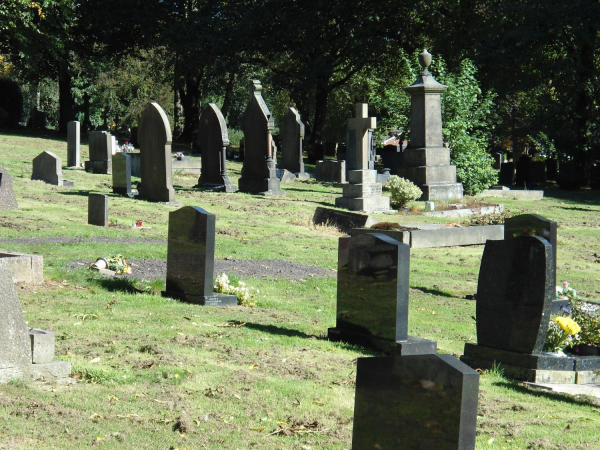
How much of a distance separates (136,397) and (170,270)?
4192mm

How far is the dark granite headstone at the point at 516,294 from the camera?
7871mm

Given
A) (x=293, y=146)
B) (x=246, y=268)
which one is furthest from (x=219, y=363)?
(x=293, y=146)

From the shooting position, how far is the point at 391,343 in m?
8.00

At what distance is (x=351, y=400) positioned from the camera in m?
Answer: 6.43

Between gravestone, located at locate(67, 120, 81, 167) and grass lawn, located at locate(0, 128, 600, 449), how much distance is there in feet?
36.8

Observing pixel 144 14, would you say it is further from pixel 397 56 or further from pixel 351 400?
pixel 351 400

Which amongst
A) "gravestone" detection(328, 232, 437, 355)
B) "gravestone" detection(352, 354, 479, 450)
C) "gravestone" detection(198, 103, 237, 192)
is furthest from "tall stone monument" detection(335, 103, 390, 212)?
"gravestone" detection(352, 354, 479, 450)

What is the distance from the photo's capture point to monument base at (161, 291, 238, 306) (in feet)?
32.5

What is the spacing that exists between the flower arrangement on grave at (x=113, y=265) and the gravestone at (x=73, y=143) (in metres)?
15.9

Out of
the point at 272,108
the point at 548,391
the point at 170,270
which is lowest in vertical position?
the point at 548,391

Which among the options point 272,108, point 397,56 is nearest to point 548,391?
point 397,56

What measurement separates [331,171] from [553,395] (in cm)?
2395

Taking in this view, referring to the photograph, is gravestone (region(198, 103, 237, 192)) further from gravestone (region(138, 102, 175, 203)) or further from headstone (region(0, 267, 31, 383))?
headstone (region(0, 267, 31, 383))

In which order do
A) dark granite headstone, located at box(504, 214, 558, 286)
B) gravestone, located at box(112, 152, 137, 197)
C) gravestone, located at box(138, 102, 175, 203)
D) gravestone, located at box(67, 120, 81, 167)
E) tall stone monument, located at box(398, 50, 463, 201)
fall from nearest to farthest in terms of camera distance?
dark granite headstone, located at box(504, 214, 558, 286) < gravestone, located at box(138, 102, 175, 203) < gravestone, located at box(112, 152, 137, 197) < tall stone monument, located at box(398, 50, 463, 201) < gravestone, located at box(67, 120, 81, 167)
